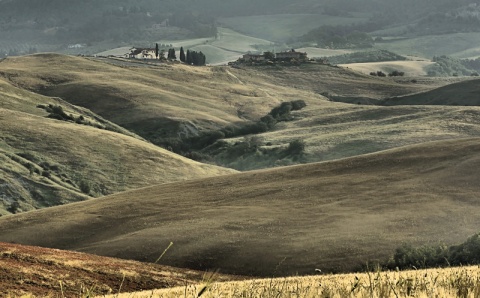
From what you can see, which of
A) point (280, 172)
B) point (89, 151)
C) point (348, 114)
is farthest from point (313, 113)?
point (280, 172)

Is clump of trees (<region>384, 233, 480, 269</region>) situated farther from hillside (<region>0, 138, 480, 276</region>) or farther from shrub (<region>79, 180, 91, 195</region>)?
shrub (<region>79, 180, 91, 195</region>)

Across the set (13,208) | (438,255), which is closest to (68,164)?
(13,208)

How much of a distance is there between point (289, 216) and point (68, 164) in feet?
229

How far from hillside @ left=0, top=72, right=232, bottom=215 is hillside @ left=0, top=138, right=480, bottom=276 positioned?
30559mm

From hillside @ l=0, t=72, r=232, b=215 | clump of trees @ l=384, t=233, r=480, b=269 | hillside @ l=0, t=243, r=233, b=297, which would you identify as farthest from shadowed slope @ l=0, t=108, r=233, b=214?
clump of trees @ l=384, t=233, r=480, b=269

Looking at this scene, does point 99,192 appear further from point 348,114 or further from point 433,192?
point 348,114

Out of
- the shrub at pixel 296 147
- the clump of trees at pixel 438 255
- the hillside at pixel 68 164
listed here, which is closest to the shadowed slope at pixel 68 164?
the hillside at pixel 68 164

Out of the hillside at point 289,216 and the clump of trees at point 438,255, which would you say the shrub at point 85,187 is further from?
the clump of trees at point 438,255

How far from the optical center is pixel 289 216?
201ft

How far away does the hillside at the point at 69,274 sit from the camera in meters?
32.3

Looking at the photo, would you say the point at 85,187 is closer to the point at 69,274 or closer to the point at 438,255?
the point at 438,255

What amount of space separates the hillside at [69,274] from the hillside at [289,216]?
31.8ft

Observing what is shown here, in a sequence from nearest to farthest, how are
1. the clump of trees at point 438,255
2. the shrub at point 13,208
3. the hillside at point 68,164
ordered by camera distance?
the clump of trees at point 438,255
the shrub at point 13,208
the hillside at point 68,164

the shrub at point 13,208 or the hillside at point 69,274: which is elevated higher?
the hillside at point 69,274
